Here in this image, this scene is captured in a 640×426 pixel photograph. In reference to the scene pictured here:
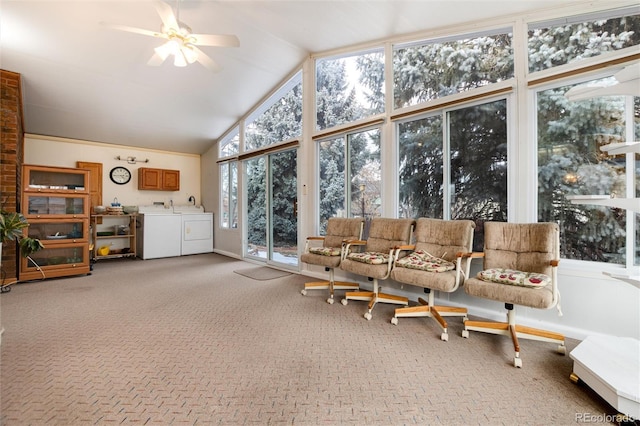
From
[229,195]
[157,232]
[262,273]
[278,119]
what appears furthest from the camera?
[229,195]

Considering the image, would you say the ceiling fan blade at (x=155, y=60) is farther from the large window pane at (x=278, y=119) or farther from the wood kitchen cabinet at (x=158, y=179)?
the wood kitchen cabinet at (x=158, y=179)

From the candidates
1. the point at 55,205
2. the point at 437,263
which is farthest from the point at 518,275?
the point at 55,205

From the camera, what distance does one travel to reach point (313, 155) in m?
4.36

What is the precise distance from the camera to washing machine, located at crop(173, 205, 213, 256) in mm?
6418

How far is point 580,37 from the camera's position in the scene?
2.38m

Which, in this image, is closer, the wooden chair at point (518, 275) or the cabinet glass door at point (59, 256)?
the wooden chair at point (518, 275)

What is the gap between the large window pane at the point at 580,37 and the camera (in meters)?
2.20

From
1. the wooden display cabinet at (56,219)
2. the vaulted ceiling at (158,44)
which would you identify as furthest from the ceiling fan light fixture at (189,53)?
the wooden display cabinet at (56,219)

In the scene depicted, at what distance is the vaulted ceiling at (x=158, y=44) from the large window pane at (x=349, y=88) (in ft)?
0.81

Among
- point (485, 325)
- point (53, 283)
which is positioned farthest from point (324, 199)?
point (53, 283)

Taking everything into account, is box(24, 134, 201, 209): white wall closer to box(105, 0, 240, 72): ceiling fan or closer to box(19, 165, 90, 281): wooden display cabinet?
box(19, 165, 90, 281): wooden display cabinet

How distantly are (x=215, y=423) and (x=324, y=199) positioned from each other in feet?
10.6

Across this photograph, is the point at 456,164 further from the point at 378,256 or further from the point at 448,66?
the point at 378,256

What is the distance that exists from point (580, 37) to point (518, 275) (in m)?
2.13
